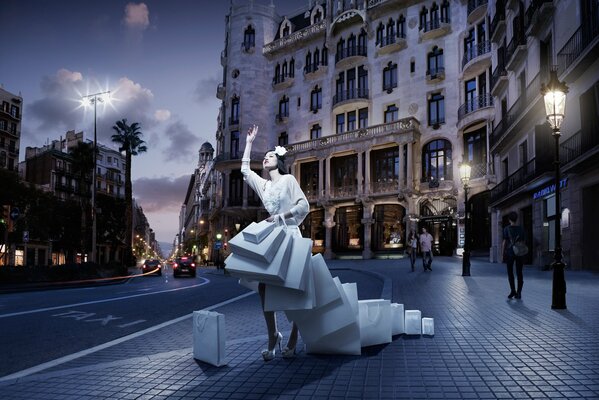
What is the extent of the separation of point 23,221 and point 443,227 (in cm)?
2941

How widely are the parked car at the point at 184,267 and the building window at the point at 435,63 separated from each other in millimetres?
23593

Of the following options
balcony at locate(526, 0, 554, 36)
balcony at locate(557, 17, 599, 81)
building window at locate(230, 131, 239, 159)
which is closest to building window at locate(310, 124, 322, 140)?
building window at locate(230, 131, 239, 159)

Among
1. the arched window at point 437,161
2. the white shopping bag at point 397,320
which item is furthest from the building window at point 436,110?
the white shopping bag at point 397,320

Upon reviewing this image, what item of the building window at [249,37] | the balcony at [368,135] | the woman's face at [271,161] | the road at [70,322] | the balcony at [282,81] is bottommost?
the road at [70,322]

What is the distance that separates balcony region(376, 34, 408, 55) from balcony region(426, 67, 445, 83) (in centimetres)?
365

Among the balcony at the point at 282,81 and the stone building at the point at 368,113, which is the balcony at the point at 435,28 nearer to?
the stone building at the point at 368,113

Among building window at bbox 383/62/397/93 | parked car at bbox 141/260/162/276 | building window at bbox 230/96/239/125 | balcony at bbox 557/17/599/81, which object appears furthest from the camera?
building window at bbox 230/96/239/125

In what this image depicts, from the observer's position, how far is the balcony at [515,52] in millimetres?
24141

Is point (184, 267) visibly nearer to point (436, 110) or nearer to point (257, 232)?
point (436, 110)

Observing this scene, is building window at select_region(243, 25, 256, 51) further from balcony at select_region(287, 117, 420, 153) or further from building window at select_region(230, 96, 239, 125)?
balcony at select_region(287, 117, 420, 153)

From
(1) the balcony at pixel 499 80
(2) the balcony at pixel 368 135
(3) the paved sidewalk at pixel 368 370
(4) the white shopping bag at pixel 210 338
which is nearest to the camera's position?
(3) the paved sidewalk at pixel 368 370

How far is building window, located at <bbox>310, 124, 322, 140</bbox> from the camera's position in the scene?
45.6 metres

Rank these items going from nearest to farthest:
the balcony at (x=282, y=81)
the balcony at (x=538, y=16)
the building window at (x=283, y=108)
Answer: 1. the balcony at (x=538, y=16)
2. the balcony at (x=282, y=81)
3. the building window at (x=283, y=108)

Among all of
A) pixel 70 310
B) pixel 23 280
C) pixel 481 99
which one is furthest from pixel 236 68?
pixel 70 310
